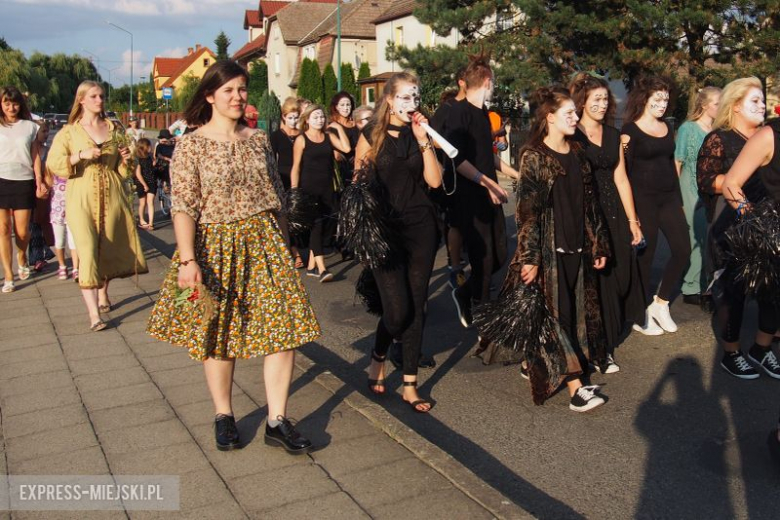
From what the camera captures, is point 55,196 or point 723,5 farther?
point 723,5

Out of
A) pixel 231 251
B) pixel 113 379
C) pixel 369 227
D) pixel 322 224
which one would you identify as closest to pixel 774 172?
pixel 369 227

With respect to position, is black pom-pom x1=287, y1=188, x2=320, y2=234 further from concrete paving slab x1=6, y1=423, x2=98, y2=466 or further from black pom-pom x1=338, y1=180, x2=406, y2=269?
concrete paving slab x1=6, y1=423, x2=98, y2=466

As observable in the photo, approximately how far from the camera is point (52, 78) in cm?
9525

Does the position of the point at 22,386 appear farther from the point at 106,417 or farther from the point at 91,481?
the point at 91,481

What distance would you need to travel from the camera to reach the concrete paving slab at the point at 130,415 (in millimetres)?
4629

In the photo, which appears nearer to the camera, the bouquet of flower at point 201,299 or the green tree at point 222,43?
the bouquet of flower at point 201,299

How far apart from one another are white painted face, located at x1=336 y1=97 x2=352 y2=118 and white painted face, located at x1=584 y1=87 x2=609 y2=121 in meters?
4.80

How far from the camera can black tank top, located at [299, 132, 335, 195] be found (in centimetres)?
959

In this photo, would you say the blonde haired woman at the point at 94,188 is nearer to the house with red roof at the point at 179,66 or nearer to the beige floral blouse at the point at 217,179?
the beige floral blouse at the point at 217,179

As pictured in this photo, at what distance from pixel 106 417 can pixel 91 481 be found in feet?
A: 2.91

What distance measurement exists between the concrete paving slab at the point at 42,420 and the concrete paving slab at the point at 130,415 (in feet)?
0.32

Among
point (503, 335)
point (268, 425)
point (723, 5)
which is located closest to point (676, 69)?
point (723, 5)

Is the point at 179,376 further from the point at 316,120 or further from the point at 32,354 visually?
the point at 316,120

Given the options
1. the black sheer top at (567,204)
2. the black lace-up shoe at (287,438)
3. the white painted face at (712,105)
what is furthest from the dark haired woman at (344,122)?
the black lace-up shoe at (287,438)
